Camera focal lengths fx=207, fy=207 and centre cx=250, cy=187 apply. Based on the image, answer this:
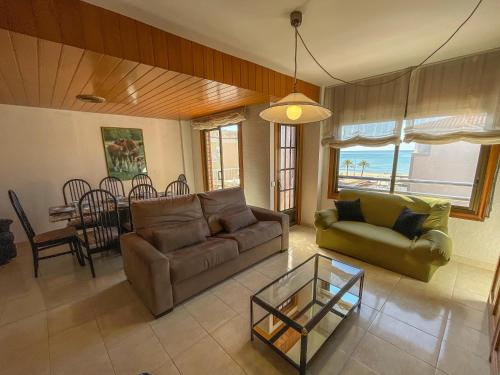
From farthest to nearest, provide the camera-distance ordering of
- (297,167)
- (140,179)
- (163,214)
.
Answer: (140,179)
(297,167)
(163,214)

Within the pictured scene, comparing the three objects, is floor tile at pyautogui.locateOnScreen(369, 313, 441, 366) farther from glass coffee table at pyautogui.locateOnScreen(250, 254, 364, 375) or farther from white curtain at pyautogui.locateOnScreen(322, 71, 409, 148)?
white curtain at pyautogui.locateOnScreen(322, 71, 409, 148)

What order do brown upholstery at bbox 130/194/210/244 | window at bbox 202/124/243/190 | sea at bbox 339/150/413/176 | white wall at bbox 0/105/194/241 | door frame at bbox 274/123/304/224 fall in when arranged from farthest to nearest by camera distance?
window at bbox 202/124/243/190 → door frame at bbox 274/123/304/224 → white wall at bbox 0/105/194/241 → sea at bbox 339/150/413/176 → brown upholstery at bbox 130/194/210/244

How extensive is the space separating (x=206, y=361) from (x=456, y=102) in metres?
3.71

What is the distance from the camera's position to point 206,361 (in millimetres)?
1459

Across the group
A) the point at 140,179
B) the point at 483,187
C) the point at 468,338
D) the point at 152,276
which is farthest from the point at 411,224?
the point at 140,179

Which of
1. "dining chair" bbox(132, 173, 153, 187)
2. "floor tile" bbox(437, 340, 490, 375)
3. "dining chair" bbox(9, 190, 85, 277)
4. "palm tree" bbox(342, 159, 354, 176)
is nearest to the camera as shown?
"floor tile" bbox(437, 340, 490, 375)

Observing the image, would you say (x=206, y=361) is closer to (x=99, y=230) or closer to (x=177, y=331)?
(x=177, y=331)

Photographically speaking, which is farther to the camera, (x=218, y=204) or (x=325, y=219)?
(x=325, y=219)

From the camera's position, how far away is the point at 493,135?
227 centimetres

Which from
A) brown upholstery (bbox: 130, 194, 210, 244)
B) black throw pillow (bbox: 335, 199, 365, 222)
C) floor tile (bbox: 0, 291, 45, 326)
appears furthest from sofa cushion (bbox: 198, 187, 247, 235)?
floor tile (bbox: 0, 291, 45, 326)

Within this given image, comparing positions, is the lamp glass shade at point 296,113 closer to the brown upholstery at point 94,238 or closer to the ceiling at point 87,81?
the ceiling at point 87,81

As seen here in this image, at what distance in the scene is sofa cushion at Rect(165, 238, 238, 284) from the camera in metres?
1.88

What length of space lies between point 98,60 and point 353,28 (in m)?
2.17

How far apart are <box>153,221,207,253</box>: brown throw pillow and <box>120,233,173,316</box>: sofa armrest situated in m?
0.12
